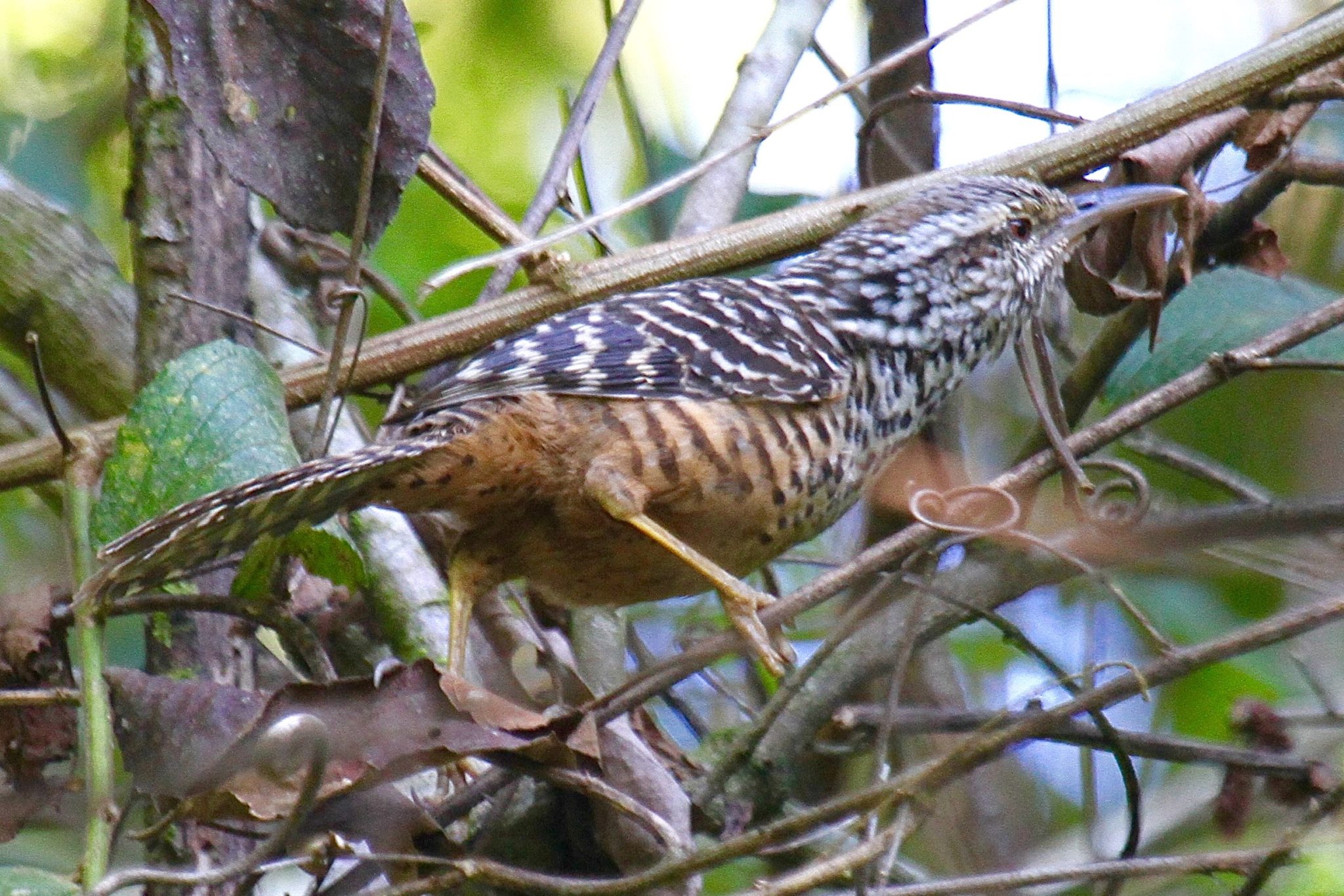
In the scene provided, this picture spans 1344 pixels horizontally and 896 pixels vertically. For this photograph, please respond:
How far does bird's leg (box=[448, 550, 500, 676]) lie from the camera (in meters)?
2.65

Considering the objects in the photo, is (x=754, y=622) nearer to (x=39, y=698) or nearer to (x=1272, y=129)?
(x=39, y=698)

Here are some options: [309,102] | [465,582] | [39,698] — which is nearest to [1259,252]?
[465,582]

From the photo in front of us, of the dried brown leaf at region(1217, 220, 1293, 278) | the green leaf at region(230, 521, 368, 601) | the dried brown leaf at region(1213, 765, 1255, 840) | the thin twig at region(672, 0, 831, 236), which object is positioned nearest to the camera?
the green leaf at region(230, 521, 368, 601)

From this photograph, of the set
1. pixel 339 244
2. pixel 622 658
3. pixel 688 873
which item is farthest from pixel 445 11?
pixel 688 873

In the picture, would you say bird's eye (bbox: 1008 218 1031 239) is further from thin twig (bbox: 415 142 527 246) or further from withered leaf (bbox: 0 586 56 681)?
withered leaf (bbox: 0 586 56 681)

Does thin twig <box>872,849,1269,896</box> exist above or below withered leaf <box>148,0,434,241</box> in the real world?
below

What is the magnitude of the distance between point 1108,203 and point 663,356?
0.83 m

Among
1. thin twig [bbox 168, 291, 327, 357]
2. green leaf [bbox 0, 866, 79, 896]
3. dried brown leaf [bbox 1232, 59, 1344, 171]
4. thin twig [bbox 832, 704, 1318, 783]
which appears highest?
thin twig [bbox 168, 291, 327, 357]

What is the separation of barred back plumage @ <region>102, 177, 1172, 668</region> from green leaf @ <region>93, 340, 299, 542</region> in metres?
0.14

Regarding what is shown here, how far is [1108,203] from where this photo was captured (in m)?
2.69

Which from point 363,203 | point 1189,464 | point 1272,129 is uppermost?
point 363,203

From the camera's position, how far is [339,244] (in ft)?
11.2

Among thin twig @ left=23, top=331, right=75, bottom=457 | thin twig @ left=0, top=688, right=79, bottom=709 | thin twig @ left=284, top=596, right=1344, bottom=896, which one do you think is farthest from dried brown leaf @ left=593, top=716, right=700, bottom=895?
thin twig @ left=23, top=331, right=75, bottom=457

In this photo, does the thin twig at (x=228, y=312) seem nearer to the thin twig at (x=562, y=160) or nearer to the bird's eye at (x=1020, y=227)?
the thin twig at (x=562, y=160)
